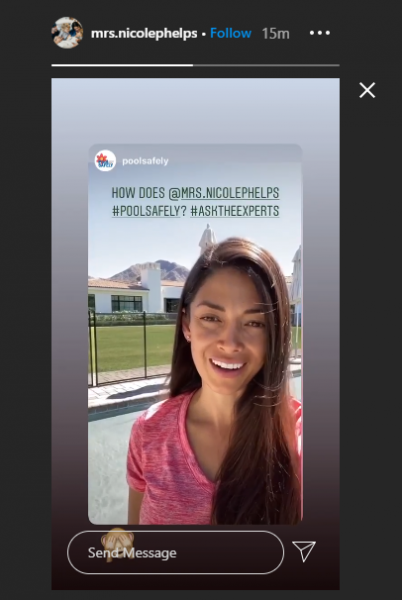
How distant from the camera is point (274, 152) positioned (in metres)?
2.64

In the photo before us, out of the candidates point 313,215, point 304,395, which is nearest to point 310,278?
point 313,215

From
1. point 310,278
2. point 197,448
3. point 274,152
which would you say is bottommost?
point 197,448

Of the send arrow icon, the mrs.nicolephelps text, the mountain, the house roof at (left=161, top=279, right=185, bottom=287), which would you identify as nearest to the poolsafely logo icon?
the mrs.nicolephelps text

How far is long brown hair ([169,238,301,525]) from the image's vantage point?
2562 millimetres

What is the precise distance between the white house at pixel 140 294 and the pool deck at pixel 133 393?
14.0 inches

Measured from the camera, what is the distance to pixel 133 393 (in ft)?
8.85

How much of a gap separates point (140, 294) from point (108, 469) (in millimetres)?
863

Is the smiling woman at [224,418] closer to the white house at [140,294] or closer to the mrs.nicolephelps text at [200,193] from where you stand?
the white house at [140,294]

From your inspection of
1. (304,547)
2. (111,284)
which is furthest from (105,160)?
(304,547)

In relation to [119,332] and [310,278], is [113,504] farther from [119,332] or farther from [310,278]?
[310,278]

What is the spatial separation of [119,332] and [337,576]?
1.61 metres
